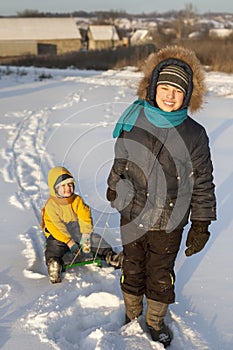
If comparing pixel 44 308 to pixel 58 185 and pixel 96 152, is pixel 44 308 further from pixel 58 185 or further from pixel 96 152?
pixel 96 152

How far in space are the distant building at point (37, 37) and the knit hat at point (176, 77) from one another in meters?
42.6

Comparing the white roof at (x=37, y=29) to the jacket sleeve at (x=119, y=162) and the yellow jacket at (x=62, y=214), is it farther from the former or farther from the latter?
the jacket sleeve at (x=119, y=162)

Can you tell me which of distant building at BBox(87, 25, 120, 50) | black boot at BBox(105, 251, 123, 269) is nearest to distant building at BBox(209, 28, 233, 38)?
distant building at BBox(87, 25, 120, 50)

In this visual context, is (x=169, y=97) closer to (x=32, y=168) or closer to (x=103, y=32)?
(x=32, y=168)

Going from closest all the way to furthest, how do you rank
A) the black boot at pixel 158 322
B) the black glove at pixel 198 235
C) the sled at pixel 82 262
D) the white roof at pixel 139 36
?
the black glove at pixel 198 235 < the black boot at pixel 158 322 < the sled at pixel 82 262 < the white roof at pixel 139 36

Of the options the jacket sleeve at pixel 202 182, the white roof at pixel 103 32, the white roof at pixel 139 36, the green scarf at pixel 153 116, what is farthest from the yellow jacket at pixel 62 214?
the white roof at pixel 139 36

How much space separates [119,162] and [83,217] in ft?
3.39

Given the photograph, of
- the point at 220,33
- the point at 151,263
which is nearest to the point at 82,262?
the point at 151,263

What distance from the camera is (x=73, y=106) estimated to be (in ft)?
32.5

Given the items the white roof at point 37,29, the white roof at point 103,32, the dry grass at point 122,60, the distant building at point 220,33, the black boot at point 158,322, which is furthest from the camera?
the white roof at point 103,32

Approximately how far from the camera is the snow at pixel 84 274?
235cm

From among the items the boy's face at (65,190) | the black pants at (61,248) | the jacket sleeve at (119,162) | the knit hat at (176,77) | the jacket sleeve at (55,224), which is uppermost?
the knit hat at (176,77)

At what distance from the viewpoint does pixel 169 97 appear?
2043 millimetres

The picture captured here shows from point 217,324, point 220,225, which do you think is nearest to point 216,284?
point 217,324
